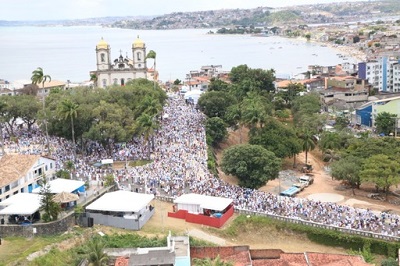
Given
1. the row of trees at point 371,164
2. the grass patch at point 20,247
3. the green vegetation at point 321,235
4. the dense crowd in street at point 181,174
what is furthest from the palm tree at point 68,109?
the row of trees at point 371,164

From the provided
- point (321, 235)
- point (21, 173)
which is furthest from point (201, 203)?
point (21, 173)

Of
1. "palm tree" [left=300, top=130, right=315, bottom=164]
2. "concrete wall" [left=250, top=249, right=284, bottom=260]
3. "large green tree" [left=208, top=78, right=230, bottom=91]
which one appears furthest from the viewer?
"large green tree" [left=208, top=78, right=230, bottom=91]

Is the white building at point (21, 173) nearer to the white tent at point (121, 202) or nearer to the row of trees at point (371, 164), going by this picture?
the white tent at point (121, 202)

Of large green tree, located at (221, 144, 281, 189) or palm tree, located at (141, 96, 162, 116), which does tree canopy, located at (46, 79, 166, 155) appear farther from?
large green tree, located at (221, 144, 281, 189)

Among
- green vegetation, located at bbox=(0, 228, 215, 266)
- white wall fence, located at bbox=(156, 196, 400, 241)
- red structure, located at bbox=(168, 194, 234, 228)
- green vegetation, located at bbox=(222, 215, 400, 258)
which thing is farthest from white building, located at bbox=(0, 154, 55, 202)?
white wall fence, located at bbox=(156, 196, 400, 241)

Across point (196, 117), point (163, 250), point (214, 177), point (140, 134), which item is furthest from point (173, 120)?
point (163, 250)

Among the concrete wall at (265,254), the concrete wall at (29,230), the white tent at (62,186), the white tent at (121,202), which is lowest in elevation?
the concrete wall at (265,254)

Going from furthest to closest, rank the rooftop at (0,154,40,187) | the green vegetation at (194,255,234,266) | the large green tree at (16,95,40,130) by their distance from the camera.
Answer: the large green tree at (16,95,40,130), the rooftop at (0,154,40,187), the green vegetation at (194,255,234,266)

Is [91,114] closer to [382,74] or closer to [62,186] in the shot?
[62,186]
